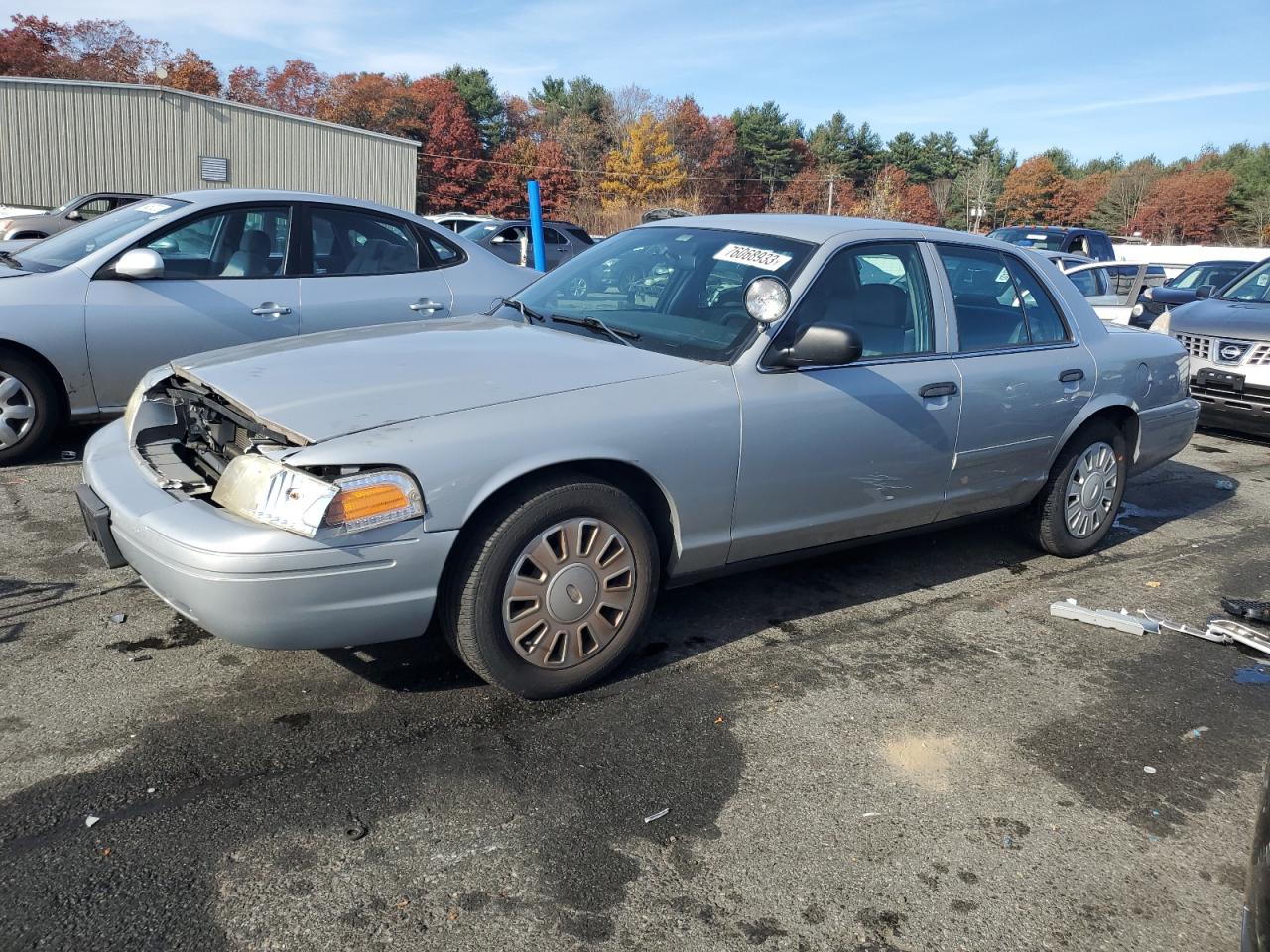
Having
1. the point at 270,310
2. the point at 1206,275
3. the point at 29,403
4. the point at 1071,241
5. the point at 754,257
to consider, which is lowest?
the point at 29,403

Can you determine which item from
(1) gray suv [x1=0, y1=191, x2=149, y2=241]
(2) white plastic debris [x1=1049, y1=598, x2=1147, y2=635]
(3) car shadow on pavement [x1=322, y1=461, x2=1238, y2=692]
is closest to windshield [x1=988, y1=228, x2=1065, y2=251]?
(3) car shadow on pavement [x1=322, y1=461, x2=1238, y2=692]

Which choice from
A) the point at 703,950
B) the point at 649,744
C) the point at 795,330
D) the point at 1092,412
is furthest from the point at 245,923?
the point at 1092,412

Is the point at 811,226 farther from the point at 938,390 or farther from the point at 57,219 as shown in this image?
the point at 57,219

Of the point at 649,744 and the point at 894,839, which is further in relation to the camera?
the point at 649,744

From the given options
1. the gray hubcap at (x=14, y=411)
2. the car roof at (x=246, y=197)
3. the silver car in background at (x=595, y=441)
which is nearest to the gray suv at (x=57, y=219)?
the car roof at (x=246, y=197)

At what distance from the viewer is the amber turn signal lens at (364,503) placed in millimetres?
2846

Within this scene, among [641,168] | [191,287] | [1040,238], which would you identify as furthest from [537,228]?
[641,168]

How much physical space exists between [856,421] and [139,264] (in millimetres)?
3950

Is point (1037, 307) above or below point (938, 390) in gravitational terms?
above

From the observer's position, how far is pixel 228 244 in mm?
6066

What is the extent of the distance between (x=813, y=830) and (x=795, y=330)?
1821mm

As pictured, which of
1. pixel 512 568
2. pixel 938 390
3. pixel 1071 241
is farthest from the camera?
pixel 1071 241

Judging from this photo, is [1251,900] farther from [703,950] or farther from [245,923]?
[245,923]

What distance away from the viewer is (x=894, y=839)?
2.76 meters
